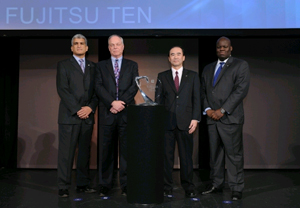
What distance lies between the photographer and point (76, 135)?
3436 millimetres

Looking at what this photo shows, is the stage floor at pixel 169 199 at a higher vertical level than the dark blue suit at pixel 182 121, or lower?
lower

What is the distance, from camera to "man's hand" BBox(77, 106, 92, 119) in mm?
3375

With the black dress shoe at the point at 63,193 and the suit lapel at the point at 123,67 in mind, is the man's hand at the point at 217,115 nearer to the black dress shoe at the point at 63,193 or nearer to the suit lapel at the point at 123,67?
the suit lapel at the point at 123,67

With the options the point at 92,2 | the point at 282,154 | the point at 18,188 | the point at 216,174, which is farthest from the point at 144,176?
the point at 282,154

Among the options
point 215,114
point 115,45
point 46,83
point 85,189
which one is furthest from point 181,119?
point 46,83

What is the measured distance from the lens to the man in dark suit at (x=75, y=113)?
3.38 m

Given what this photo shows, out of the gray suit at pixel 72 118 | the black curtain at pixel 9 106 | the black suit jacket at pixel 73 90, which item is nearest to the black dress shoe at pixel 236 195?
the gray suit at pixel 72 118

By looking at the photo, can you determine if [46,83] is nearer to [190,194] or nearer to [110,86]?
[110,86]

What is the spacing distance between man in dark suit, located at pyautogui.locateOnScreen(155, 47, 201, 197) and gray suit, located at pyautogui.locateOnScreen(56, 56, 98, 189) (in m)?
0.78

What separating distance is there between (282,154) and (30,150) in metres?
3.82

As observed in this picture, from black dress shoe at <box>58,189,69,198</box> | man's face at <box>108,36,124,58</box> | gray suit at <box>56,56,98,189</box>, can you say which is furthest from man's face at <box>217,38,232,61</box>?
black dress shoe at <box>58,189,69,198</box>

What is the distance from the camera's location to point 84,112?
11.1 feet

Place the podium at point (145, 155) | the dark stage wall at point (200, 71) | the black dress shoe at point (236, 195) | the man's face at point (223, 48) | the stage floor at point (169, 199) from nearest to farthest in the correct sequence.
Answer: the podium at point (145, 155), the stage floor at point (169, 199), the black dress shoe at point (236, 195), the man's face at point (223, 48), the dark stage wall at point (200, 71)

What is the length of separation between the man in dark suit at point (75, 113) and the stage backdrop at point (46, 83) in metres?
1.42
